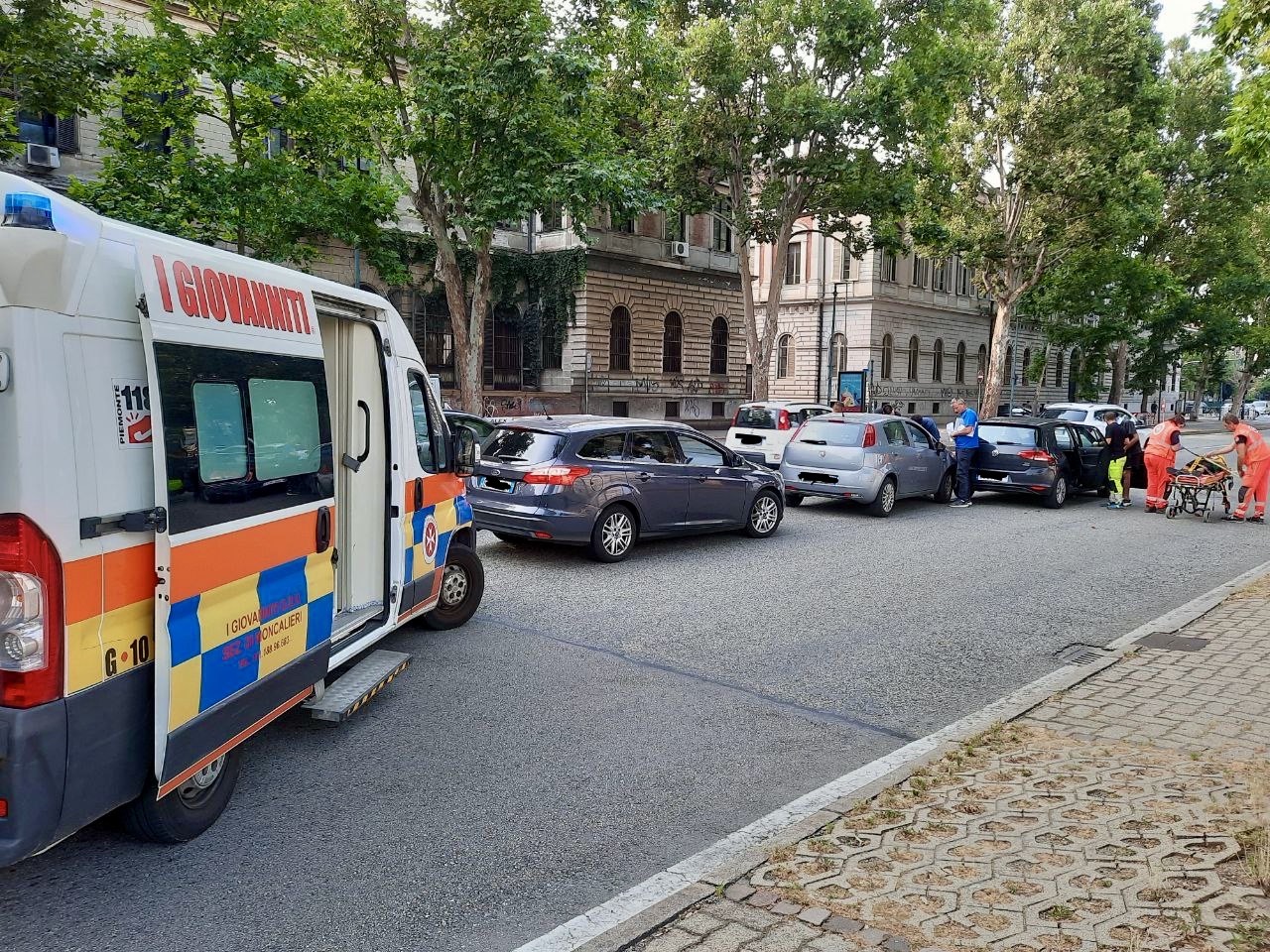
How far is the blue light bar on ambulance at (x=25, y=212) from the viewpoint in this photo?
10.1ft

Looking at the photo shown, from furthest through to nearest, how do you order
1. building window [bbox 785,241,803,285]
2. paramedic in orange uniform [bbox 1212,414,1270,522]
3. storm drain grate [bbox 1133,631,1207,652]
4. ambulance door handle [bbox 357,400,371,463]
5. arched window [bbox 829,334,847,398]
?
building window [bbox 785,241,803,285]
arched window [bbox 829,334,847,398]
paramedic in orange uniform [bbox 1212,414,1270,522]
storm drain grate [bbox 1133,631,1207,652]
ambulance door handle [bbox 357,400,371,463]

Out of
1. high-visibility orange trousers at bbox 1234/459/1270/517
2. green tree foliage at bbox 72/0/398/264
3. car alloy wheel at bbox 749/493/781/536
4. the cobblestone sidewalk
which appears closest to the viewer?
the cobblestone sidewalk

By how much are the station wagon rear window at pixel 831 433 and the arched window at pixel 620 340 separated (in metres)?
20.9

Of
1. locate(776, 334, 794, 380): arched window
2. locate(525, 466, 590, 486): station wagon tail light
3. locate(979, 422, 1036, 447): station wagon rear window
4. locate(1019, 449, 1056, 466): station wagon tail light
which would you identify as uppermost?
locate(776, 334, 794, 380): arched window

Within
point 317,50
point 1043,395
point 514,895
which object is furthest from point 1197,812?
point 1043,395

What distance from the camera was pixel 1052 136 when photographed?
31188mm

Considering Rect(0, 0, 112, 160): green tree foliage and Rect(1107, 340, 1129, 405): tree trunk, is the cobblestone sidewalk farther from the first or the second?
Rect(1107, 340, 1129, 405): tree trunk

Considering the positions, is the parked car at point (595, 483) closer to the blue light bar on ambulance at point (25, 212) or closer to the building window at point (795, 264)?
the blue light bar on ambulance at point (25, 212)

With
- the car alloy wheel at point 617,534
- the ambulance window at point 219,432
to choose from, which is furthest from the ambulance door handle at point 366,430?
the car alloy wheel at point 617,534

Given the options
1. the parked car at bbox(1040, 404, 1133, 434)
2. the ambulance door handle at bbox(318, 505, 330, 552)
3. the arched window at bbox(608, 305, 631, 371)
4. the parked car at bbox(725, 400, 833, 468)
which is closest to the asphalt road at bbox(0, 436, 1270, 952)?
the ambulance door handle at bbox(318, 505, 330, 552)

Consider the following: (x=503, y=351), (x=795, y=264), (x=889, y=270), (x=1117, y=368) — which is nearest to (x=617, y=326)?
(x=503, y=351)

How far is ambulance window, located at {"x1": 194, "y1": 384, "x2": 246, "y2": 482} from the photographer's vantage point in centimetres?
384

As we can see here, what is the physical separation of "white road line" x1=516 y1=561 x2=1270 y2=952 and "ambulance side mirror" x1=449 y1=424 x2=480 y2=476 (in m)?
3.55

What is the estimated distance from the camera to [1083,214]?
3291 cm
